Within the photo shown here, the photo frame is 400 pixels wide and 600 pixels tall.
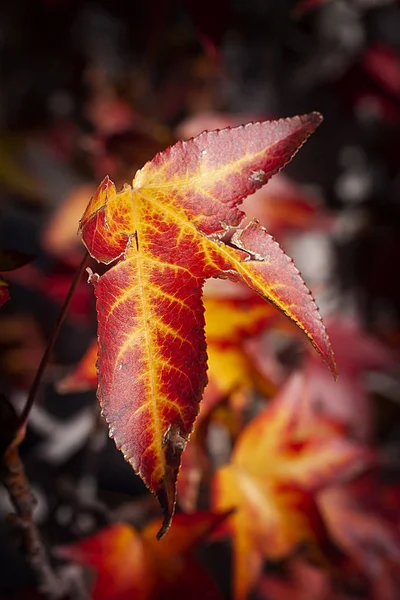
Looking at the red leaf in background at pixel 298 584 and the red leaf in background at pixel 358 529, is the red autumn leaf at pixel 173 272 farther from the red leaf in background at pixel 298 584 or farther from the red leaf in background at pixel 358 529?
the red leaf in background at pixel 298 584

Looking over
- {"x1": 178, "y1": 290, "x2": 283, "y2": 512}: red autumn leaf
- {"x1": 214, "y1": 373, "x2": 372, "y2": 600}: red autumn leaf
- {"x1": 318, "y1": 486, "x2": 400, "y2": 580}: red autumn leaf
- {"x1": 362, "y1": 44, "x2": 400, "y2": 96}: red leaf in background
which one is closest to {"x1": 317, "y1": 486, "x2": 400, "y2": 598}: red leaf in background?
{"x1": 318, "y1": 486, "x2": 400, "y2": 580}: red autumn leaf

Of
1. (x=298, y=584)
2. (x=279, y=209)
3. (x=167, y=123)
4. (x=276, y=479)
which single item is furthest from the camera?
(x=167, y=123)

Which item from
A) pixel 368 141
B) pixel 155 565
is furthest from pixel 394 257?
pixel 155 565

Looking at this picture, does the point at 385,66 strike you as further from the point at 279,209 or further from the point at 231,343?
the point at 231,343

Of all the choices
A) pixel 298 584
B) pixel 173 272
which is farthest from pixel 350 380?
pixel 173 272

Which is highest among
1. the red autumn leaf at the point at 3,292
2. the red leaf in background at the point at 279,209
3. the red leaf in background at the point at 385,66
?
the red leaf in background at the point at 385,66

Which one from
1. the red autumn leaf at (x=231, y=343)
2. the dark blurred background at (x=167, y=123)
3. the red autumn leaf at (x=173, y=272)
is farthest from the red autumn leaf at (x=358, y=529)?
the red autumn leaf at (x=173, y=272)
